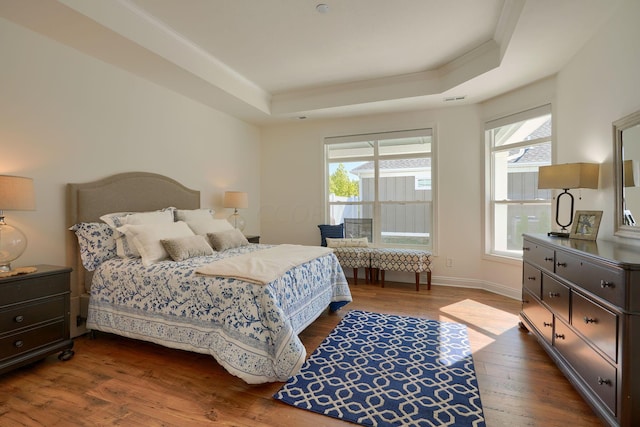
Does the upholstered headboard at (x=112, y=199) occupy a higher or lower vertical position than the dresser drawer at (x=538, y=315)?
higher

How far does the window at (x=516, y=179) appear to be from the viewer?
12.4 ft

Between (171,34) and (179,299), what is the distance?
2.51 m

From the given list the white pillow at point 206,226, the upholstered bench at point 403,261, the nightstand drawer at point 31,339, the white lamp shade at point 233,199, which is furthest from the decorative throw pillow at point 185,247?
the upholstered bench at point 403,261

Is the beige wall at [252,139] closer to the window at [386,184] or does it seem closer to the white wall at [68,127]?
the white wall at [68,127]

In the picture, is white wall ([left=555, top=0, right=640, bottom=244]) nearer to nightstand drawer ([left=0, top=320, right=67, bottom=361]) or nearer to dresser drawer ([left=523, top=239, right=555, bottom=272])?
dresser drawer ([left=523, top=239, right=555, bottom=272])

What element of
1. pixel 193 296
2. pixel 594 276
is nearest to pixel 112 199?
pixel 193 296

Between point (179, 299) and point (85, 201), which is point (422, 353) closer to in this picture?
point (179, 299)

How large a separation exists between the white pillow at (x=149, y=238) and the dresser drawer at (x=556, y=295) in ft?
10.1

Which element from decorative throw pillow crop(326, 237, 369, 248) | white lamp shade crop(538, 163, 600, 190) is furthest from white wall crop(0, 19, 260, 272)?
white lamp shade crop(538, 163, 600, 190)

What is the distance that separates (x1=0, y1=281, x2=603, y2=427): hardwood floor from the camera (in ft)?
5.76

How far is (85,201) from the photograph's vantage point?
2873mm

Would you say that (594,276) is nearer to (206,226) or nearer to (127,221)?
(206,226)

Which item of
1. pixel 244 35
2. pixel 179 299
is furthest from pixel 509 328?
pixel 244 35

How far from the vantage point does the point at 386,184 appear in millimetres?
5094
